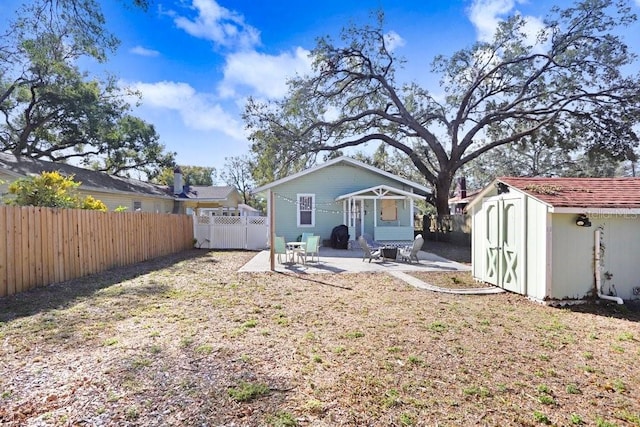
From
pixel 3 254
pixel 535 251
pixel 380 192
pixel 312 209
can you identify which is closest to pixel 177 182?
pixel 312 209

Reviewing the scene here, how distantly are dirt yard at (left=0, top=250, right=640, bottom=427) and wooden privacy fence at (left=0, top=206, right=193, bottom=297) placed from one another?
649 millimetres

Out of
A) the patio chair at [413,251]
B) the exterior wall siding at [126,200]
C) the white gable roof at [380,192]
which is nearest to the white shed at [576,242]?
the patio chair at [413,251]

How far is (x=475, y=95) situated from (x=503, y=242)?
1874 centimetres

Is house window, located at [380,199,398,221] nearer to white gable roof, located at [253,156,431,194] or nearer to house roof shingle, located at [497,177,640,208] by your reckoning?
white gable roof, located at [253,156,431,194]

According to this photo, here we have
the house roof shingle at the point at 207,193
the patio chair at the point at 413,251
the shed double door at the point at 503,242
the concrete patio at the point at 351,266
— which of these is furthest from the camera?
the house roof shingle at the point at 207,193

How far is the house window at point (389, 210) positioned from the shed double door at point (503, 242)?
8.94 metres

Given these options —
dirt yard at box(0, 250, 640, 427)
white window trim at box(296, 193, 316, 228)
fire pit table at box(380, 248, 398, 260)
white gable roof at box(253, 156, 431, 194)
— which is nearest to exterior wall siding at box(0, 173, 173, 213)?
white gable roof at box(253, 156, 431, 194)

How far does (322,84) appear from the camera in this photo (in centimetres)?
2258

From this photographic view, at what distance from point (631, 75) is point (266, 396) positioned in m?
25.0

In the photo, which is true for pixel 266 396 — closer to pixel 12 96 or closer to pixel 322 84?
pixel 322 84

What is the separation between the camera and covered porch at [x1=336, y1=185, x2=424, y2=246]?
16.7 metres

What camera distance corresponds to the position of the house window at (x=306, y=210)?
1761cm

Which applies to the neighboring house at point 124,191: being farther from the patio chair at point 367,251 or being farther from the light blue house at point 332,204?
the patio chair at point 367,251

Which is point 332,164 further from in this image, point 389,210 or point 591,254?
point 591,254
